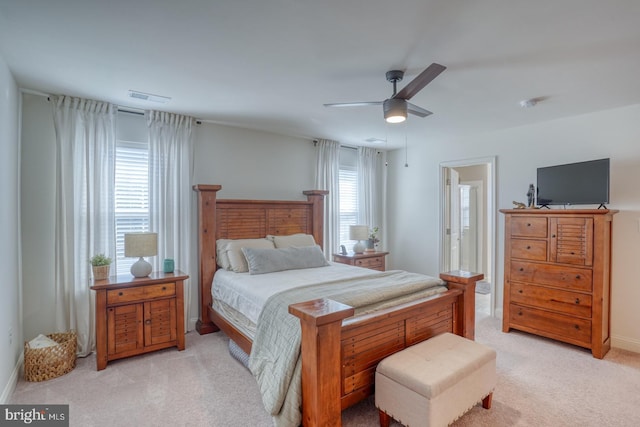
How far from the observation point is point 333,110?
350cm

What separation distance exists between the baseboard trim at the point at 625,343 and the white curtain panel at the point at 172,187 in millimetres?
4609

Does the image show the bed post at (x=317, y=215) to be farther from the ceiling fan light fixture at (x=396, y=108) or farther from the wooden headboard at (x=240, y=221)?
the ceiling fan light fixture at (x=396, y=108)

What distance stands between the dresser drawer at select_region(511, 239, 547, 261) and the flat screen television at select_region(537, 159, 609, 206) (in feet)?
1.58

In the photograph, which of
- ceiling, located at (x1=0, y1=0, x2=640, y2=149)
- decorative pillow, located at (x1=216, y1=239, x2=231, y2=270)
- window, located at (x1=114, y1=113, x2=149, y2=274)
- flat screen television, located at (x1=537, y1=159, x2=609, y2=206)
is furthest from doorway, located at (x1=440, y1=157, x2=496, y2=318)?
window, located at (x1=114, y1=113, x2=149, y2=274)

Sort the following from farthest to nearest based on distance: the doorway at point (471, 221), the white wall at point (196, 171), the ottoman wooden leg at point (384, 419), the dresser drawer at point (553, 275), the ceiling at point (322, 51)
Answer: the doorway at point (471, 221) < the dresser drawer at point (553, 275) < the white wall at point (196, 171) < the ottoman wooden leg at point (384, 419) < the ceiling at point (322, 51)

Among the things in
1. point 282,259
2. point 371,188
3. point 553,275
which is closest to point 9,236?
point 282,259

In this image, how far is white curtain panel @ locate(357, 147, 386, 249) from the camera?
5453mm

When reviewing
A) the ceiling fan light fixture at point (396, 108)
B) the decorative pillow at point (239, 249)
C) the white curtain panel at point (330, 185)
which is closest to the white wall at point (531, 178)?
the white curtain panel at point (330, 185)

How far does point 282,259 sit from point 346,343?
5.54 feet

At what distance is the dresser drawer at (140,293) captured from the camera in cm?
291

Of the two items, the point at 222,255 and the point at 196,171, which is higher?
the point at 196,171

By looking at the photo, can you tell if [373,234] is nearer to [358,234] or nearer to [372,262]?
[358,234]

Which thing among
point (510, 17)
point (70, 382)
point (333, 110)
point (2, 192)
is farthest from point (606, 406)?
point (2, 192)

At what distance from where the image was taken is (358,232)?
4.95 metres
